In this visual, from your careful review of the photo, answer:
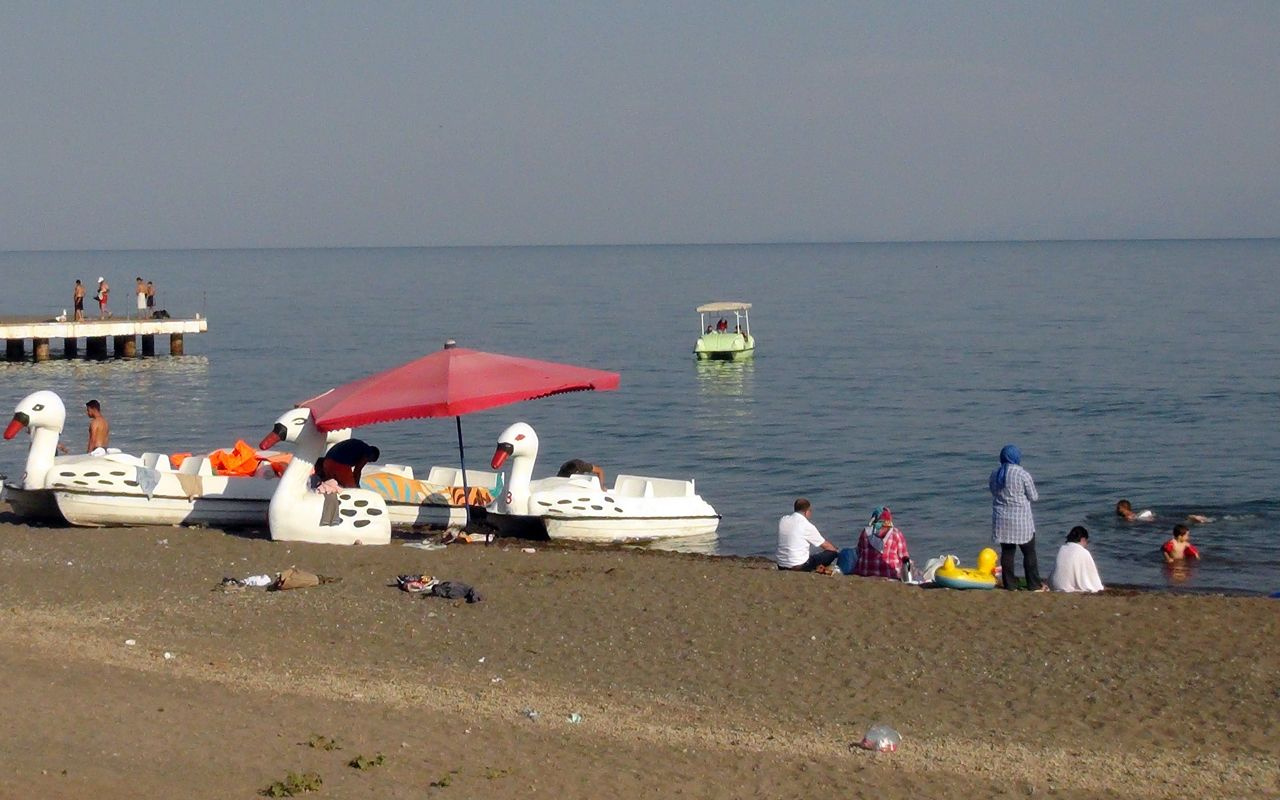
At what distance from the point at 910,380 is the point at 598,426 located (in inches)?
555

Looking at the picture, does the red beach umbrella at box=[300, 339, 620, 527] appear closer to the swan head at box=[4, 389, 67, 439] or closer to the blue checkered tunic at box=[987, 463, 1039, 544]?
the swan head at box=[4, 389, 67, 439]

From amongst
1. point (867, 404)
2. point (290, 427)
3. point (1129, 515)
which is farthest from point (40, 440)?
point (867, 404)

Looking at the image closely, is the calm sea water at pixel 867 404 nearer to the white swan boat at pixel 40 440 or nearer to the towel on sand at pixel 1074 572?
the towel on sand at pixel 1074 572

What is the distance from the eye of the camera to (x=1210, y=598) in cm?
1345

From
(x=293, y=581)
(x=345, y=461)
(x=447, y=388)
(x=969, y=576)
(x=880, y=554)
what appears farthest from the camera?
(x=345, y=461)

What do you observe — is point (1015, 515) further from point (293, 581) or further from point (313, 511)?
point (313, 511)

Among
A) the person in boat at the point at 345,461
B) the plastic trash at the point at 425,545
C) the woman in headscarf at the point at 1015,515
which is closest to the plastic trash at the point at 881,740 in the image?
the woman in headscarf at the point at 1015,515

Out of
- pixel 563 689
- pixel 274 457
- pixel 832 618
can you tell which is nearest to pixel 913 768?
pixel 563 689

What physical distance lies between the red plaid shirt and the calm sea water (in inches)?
178

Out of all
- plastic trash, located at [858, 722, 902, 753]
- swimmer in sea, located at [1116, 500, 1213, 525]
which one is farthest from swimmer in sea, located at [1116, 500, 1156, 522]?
plastic trash, located at [858, 722, 902, 753]

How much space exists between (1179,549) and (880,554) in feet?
19.9

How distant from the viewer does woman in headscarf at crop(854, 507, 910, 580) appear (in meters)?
14.7

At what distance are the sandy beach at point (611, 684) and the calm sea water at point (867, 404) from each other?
637 centimetres

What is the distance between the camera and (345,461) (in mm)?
16203
